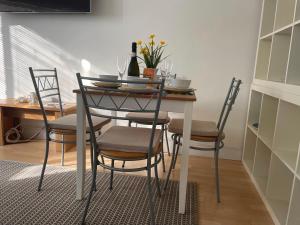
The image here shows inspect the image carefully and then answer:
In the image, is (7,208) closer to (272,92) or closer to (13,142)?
(13,142)

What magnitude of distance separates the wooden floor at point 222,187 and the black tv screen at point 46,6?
154 centimetres

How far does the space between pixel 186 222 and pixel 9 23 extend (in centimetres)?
301

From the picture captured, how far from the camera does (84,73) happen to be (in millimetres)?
3059

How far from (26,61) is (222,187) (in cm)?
265

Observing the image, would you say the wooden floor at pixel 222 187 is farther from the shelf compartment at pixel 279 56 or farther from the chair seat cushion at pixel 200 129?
the shelf compartment at pixel 279 56

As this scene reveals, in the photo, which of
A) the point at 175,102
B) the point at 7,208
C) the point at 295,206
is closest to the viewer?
the point at 295,206

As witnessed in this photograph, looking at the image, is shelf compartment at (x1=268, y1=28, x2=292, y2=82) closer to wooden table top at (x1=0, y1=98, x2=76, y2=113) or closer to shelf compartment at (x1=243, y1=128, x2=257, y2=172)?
shelf compartment at (x1=243, y1=128, x2=257, y2=172)

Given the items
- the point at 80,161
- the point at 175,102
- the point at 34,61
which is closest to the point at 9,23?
the point at 34,61

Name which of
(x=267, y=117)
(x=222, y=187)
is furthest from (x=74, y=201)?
(x=267, y=117)

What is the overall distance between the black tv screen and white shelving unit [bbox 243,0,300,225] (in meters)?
1.87

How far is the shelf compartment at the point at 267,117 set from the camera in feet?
7.23

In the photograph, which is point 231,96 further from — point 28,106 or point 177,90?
point 28,106

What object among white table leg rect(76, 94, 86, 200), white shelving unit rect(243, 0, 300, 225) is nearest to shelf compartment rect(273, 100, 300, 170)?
white shelving unit rect(243, 0, 300, 225)

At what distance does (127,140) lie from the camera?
1.55m
